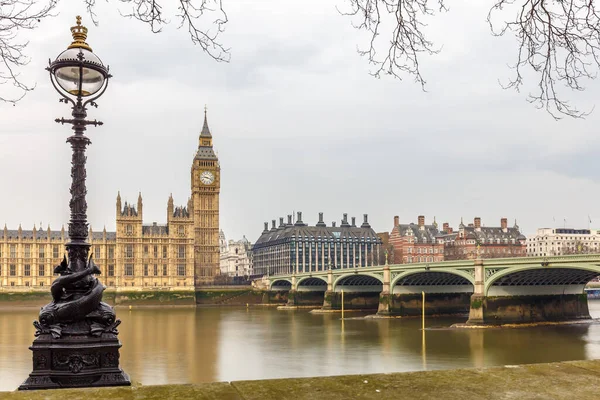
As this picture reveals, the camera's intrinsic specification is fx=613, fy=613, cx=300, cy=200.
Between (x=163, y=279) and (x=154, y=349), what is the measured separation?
6106 cm

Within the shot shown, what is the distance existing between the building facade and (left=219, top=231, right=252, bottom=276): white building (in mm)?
29082

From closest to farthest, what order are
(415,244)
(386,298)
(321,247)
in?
(386,298), (415,244), (321,247)

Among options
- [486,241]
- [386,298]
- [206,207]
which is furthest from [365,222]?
[386,298]

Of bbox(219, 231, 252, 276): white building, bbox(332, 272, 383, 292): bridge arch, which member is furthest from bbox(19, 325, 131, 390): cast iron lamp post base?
bbox(219, 231, 252, 276): white building

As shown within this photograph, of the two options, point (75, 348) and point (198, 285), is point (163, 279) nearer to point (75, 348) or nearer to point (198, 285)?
point (198, 285)

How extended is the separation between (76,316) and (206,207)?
103 metres

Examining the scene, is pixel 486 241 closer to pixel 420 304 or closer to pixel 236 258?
pixel 420 304

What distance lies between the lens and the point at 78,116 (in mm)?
7859

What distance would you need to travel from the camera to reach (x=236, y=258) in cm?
17088

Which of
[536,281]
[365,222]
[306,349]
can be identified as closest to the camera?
[306,349]

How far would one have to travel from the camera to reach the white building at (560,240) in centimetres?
13562

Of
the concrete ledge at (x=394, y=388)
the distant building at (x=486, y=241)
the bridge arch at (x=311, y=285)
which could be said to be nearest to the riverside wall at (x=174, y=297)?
the bridge arch at (x=311, y=285)

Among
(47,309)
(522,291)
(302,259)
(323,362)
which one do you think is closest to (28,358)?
(323,362)

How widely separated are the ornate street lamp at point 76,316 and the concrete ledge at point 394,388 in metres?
3.72
